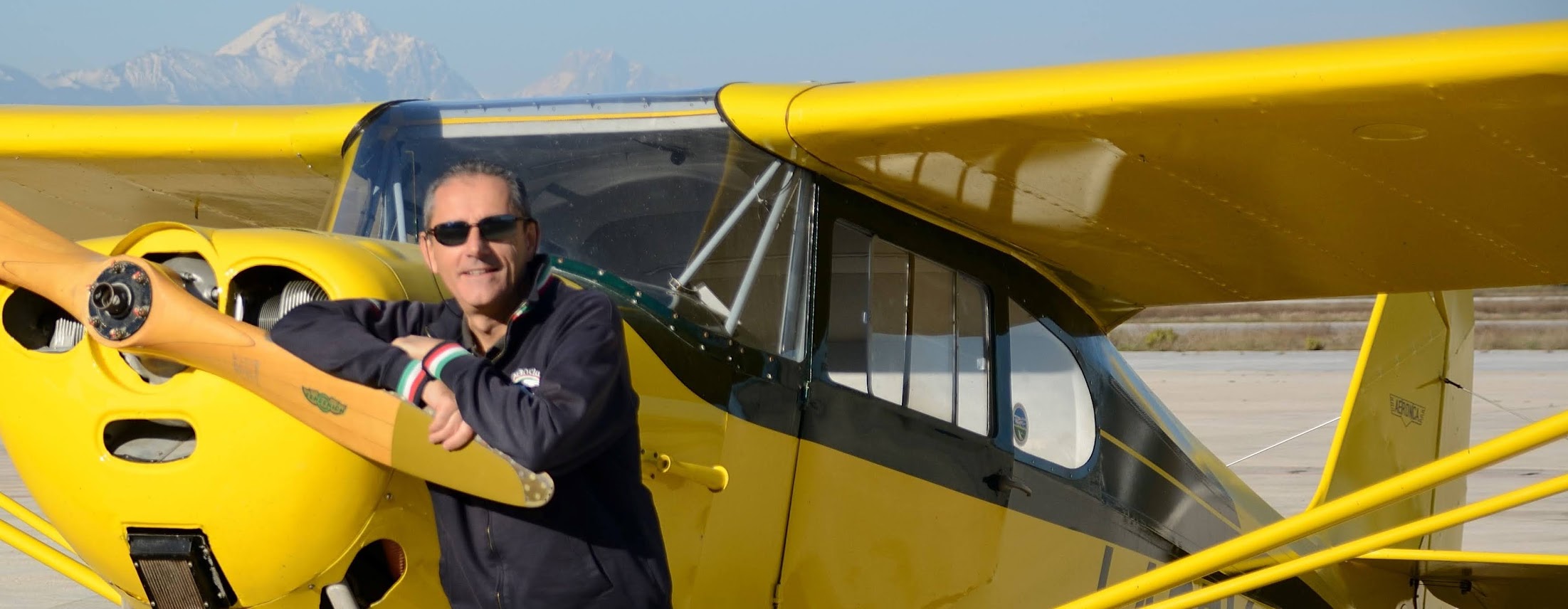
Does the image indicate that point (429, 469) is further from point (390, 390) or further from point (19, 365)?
point (19, 365)

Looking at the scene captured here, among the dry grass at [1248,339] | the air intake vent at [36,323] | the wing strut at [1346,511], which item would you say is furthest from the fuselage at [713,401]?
the dry grass at [1248,339]

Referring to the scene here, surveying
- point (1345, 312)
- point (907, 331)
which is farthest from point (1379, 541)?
point (1345, 312)

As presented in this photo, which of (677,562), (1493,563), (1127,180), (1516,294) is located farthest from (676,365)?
(1516,294)

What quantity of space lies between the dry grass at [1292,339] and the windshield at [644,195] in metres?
26.0

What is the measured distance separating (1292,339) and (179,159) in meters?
28.1

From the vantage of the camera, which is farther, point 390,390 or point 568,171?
point 568,171

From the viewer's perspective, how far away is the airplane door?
3.33 meters

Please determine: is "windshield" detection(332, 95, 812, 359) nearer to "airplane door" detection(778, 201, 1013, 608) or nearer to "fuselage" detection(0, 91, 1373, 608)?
"fuselage" detection(0, 91, 1373, 608)

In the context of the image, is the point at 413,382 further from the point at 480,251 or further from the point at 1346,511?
the point at 1346,511

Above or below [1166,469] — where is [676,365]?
above

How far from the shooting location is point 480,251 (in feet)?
7.14

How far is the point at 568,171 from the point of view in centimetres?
351

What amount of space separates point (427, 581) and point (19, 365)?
77 centimetres

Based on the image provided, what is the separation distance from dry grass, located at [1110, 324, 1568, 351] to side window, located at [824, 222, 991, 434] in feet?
83.4
